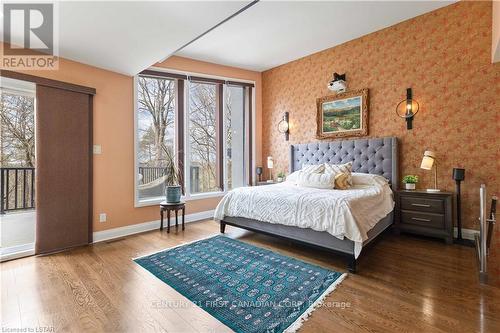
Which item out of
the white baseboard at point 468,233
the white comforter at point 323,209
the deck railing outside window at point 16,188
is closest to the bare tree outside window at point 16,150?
the deck railing outside window at point 16,188

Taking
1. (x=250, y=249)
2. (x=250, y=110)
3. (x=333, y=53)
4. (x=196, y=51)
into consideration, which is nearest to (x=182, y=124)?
(x=196, y=51)

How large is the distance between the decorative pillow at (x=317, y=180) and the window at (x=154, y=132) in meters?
2.38

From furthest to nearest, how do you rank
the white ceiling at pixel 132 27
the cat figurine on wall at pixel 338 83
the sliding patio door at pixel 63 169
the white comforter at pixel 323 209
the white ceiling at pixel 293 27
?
the cat figurine on wall at pixel 338 83
the white ceiling at pixel 293 27
the sliding patio door at pixel 63 169
the white comforter at pixel 323 209
the white ceiling at pixel 132 27

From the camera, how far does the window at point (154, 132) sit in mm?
4293

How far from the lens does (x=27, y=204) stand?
15.5 feet

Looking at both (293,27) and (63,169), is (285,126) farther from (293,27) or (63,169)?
(63,169)

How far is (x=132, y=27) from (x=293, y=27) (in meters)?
2.39

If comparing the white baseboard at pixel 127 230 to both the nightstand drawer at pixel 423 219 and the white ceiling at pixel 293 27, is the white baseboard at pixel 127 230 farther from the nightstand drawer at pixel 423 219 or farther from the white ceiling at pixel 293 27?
the nightstand drawer at pixel 423 219

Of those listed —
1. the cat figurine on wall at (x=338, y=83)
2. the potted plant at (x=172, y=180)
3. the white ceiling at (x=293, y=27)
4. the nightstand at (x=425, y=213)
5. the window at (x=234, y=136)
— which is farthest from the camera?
the window at (x=234, y=136)

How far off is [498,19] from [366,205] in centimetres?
242

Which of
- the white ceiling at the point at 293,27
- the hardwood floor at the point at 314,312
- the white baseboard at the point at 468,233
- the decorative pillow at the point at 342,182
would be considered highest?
the white ceiling at the point at 293,27

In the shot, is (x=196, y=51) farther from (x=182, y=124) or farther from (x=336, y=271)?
(x=336, y=271)

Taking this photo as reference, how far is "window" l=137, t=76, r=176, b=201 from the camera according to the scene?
429 centimetres

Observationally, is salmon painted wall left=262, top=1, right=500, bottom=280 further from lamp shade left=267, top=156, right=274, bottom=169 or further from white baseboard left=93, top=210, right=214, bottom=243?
white baseboard left=93, top=210, right=214, bottom=243
